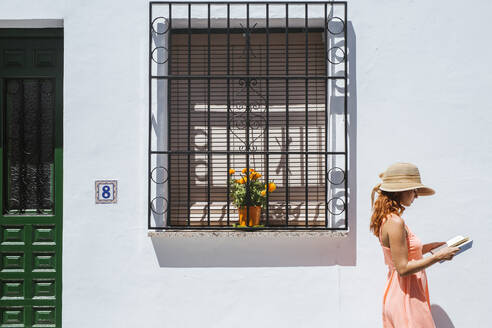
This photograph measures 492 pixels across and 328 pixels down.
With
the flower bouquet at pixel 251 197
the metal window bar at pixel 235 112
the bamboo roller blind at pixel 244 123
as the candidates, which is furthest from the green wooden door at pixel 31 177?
the flower bouquet at pixel 251 197

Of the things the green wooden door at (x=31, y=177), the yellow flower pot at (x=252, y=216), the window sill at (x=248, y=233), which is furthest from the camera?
the green wooden door at (x=31, y=177)

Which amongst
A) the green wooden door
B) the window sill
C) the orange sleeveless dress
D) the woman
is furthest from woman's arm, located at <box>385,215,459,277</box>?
the green wooden door

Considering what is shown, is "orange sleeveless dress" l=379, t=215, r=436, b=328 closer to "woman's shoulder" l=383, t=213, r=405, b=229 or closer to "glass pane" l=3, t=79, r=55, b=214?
"woman's shoulder" l=383, t=213, r=405, b=229

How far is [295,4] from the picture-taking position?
4.46 metres

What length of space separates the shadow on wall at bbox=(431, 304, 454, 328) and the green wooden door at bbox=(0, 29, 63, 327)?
3.24 meters

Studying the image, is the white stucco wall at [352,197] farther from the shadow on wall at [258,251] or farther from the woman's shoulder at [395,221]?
the woman's shoulder at [395,221]

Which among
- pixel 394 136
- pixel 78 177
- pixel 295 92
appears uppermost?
pixel 295 92

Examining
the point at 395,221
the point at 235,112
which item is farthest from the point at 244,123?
the point at 395,221

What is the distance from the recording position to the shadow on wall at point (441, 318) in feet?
14.3

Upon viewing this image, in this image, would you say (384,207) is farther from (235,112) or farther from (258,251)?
(235,112)

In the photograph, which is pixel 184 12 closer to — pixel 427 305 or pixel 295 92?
pixel 295 92

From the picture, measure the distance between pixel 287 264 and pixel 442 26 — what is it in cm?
240

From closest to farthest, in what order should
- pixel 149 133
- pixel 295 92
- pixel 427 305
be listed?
pixel 427 305
pixel 149 133
pixel 295 92

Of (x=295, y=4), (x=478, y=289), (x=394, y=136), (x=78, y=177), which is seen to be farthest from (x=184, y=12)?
(x=478, y=289)
